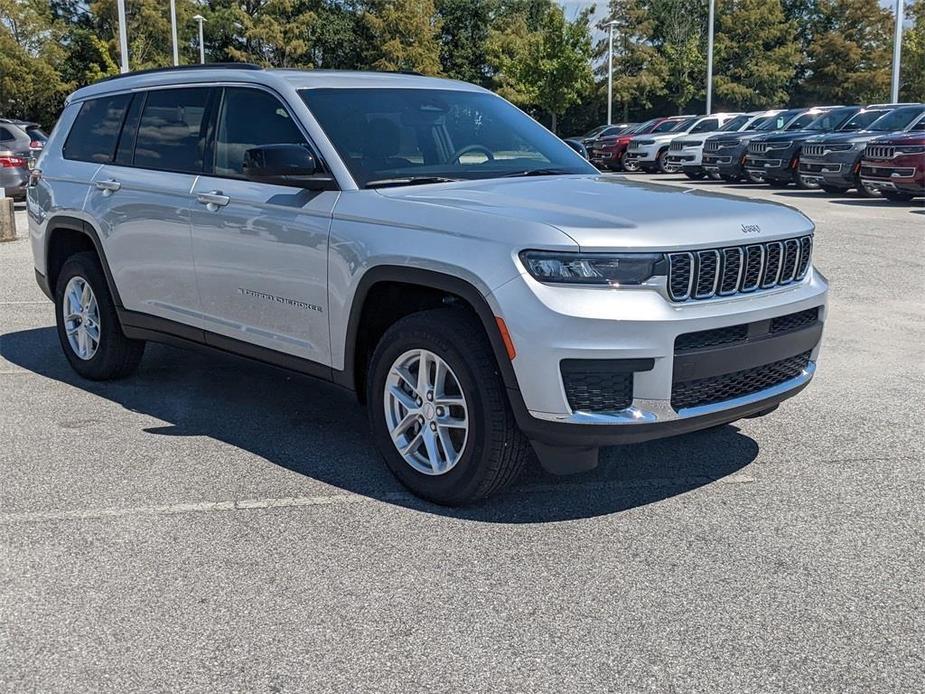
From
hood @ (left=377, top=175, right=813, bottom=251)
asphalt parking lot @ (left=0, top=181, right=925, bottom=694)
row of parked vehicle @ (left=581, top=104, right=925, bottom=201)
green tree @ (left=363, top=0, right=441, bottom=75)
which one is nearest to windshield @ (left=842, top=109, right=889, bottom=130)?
row of parked vehicle @ (left=581, top=104, right=925, bottom=201)

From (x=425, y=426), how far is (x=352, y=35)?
2456 inches

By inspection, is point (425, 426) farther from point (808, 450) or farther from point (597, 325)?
point (808, 450)

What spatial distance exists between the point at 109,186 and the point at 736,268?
12.2 ft

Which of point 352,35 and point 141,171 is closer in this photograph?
point 141,171

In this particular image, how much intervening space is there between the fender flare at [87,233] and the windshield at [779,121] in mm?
21398

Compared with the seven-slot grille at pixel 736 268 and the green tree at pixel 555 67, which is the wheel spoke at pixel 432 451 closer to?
the seven-slot grille at pixel 736 268

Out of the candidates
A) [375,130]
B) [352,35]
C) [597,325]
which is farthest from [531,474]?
[352,35]

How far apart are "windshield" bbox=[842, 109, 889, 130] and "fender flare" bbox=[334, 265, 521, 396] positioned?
18914mm

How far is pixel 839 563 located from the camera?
3.91 metres

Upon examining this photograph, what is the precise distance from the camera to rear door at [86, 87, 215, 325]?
18.7 feet

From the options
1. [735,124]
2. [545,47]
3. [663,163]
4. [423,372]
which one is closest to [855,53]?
[545,47]

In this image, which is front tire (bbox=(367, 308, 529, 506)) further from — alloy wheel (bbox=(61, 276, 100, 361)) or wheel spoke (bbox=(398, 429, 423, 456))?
alloy wheel (bbox=(61, 276, 100, 361))

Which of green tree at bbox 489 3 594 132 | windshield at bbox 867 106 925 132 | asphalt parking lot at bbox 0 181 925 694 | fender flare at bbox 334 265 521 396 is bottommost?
asphalt parking lot at bbox 0 181 925 694

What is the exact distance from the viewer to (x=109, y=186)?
20.4 feet
